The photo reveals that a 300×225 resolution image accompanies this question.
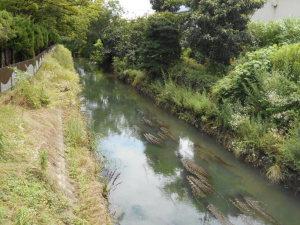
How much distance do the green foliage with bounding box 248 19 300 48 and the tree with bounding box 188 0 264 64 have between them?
106 centimetres

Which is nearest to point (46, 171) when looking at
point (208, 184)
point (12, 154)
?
point (12, 154)

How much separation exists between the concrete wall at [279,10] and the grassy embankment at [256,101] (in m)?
5.71

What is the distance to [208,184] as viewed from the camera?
13836 mm

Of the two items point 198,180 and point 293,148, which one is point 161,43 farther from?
point 293,148

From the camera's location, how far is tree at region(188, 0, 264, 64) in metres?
23.6

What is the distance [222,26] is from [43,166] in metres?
17.3

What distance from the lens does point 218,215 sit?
1162 centimetres

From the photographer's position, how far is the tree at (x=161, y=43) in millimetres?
29547

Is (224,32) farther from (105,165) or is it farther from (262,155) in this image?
(105,165)

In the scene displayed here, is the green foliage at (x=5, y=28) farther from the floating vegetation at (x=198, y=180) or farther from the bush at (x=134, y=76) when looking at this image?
the bush at (x=134, y=76)

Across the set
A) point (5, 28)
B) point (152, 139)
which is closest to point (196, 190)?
point (152, 139)

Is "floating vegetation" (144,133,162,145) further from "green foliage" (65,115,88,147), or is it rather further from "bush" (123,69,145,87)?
"bush" (123,69,145,87)

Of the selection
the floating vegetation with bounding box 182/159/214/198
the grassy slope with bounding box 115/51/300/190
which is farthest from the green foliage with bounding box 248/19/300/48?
the floating vegetation with bounding box 182/159/214/198

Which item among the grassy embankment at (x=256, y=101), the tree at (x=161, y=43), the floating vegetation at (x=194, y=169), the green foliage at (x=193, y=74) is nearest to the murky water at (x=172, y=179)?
the floating vegetation at (x=194, y=169)
